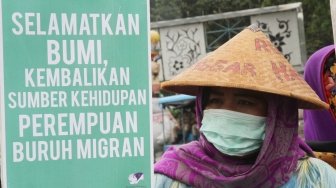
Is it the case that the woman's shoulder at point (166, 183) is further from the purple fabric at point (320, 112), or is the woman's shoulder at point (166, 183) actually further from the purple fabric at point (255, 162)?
the purple fabric at point (320, 112)

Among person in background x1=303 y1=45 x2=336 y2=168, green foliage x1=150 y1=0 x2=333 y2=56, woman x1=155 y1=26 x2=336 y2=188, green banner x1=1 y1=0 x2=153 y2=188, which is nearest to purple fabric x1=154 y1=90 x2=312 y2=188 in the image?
woman x1=155 y1=26 x2=336 y2=188

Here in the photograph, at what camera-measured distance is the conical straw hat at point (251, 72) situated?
6.51 ft

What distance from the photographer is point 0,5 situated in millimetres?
1696

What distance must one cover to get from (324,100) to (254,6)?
892 centimetres

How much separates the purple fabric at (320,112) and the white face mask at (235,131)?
585 mm

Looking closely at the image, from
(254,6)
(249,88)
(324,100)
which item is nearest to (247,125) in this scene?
(249,88)

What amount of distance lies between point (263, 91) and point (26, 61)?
0.75 meters

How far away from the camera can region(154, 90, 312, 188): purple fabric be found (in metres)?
2.02

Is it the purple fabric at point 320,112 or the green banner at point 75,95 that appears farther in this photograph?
the purple fabric at point 320,112

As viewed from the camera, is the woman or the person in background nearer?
the woman

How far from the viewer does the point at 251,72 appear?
6.60 feet

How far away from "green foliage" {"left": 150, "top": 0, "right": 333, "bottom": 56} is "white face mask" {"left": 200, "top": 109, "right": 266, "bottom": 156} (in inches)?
308

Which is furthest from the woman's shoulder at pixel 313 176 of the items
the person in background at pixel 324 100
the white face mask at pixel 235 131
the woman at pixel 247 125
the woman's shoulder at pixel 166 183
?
the person in background at pixel 324 100

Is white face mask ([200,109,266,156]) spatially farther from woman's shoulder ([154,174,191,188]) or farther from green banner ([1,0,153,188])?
green banner ([1,0,153,188])
